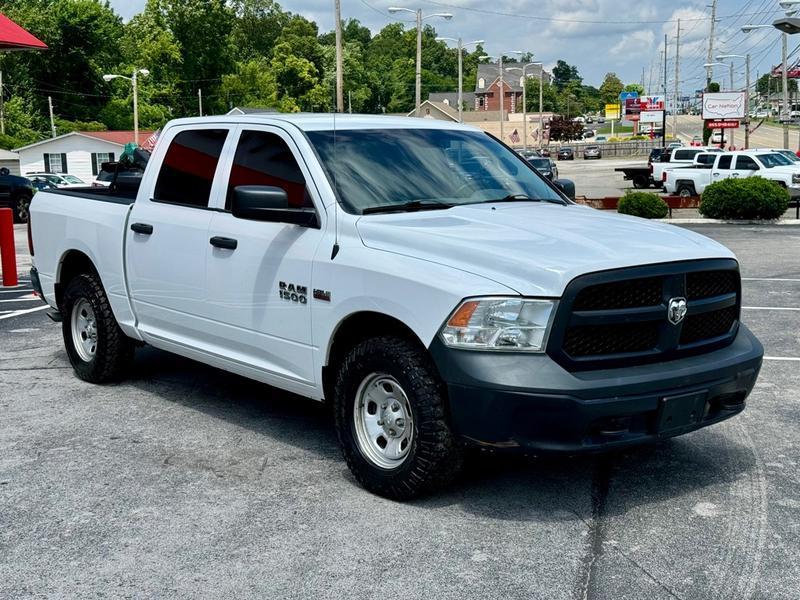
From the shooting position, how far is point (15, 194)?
29.2 metres

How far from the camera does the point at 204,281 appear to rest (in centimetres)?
638

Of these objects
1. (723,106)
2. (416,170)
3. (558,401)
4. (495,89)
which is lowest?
(558,401)

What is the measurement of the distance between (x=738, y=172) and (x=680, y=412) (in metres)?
29.9

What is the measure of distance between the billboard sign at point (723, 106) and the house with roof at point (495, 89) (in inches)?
4355

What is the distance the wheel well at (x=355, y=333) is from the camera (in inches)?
203

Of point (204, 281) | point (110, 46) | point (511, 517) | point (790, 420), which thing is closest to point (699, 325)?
point (511, 517)

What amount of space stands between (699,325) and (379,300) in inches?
62.6

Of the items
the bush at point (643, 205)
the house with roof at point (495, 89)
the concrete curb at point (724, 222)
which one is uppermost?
the house with roof at point (495, 89)

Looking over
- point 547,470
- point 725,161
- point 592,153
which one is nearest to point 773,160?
point 725,161

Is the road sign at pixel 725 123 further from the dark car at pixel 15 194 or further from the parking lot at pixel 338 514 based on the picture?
the parking lot at pixel 338 514

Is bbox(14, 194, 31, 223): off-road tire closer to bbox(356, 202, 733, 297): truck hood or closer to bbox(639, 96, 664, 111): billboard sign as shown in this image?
bbox(356, 202, 733, 297): truck hood

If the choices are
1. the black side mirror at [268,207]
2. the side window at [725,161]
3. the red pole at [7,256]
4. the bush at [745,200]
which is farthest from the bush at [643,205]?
the black side mirror at [268,207]

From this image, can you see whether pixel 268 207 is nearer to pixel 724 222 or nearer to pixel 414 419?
pixel 414 419

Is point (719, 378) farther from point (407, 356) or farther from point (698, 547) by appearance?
point (407, 356)
